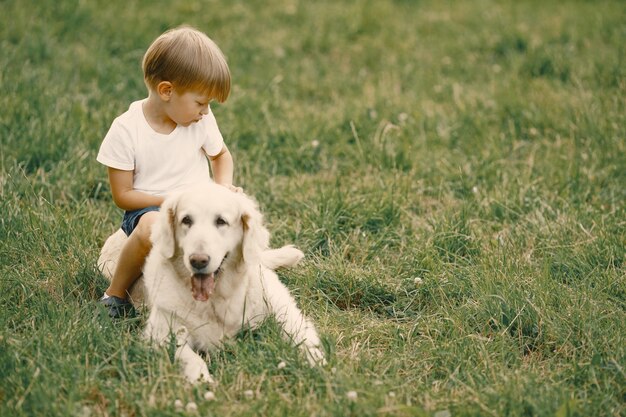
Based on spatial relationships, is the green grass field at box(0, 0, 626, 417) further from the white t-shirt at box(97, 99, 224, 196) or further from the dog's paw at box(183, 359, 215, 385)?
the white t-shirt at box(97, 99, 224, 196)

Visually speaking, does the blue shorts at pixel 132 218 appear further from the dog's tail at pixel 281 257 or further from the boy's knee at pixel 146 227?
the dog's tail at pixel 281 257

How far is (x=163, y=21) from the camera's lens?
22.0ft

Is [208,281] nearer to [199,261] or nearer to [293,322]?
[199,261]

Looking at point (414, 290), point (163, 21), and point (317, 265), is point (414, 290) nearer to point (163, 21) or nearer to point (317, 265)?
point (317, 265)

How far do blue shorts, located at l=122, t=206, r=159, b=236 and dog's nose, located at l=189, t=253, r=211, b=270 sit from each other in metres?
0.65

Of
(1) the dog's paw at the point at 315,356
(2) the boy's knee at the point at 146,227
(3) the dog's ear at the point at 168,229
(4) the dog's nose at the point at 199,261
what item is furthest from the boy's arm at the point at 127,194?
(1) the dog's paw at the point at 315,356

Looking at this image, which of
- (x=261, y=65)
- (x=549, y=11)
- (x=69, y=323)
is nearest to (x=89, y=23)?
(x=261, y=65)

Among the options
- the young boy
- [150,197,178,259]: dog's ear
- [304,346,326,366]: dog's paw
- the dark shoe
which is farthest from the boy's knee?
[304,346,326,366]: dog's paw

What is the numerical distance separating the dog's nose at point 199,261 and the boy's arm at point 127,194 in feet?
2.17

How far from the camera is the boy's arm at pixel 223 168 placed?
3652 millimetres

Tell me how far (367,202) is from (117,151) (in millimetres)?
1580

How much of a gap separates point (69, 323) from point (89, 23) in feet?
14.2

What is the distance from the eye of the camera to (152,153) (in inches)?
133

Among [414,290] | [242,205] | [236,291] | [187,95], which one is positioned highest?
[187,95]
